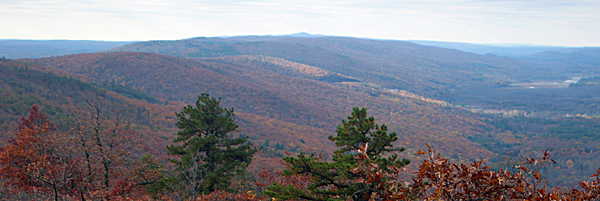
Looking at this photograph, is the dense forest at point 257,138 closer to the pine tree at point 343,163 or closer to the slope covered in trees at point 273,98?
the pine tree at point 343,163

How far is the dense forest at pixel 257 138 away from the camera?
980 centimetres

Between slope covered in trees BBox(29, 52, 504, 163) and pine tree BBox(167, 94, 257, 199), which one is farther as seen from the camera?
slope covered in trees BBox(29, 52, 504, 163)

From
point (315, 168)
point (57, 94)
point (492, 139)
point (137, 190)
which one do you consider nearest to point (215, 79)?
point (57, 94)

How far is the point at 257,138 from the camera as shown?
8844cm

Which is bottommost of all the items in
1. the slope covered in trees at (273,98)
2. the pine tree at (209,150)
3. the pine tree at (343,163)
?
the slope covered in trees at (273,98)

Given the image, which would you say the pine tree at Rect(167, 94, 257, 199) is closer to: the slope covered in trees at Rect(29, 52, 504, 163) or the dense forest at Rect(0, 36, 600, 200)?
the dense forest at Rect(0, 36, 600, 200)

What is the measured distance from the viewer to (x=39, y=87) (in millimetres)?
68438

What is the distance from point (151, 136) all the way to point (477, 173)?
6164 centimetres

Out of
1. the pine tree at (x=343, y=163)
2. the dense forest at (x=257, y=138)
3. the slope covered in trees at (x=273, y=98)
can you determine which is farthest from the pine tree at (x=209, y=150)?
the slope covered in trees at (x=273, y=98)

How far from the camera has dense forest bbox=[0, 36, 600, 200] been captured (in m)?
9.80

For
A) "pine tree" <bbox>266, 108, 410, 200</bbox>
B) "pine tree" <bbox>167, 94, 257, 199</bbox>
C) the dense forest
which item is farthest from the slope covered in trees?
"pine tree" <bbox>266, 108, 410, 200</bbox>

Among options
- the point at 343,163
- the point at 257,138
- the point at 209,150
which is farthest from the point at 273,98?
the point at 343,163

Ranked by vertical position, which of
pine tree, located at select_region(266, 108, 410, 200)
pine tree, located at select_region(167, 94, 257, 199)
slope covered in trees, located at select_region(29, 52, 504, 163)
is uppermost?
pine tree, located at select_region(266, 108, 410, 200)

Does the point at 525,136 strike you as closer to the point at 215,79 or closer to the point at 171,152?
the point at 215,79
